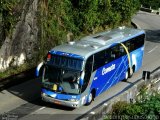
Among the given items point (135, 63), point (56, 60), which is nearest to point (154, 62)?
point (135, 63)

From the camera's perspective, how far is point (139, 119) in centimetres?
1498

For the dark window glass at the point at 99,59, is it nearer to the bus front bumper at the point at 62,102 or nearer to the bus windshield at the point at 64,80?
the bus windshield at the point at 64,80

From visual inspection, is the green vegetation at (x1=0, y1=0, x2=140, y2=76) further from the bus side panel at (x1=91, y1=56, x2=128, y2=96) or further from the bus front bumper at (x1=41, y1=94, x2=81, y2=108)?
the bus front bumper at (x1=41, y1=94, x2=81, y2=108)

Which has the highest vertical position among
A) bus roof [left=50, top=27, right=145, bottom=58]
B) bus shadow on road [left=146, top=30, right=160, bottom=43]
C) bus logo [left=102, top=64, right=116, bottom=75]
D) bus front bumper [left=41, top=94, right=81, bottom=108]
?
bus roof [left=50, top=27, right=145, bottom=58]

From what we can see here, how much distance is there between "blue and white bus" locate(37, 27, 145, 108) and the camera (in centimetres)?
2144

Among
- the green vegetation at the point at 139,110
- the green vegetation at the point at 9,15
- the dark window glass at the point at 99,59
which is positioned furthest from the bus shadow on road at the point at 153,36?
the green vegetation at the point at 139,110

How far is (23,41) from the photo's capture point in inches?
1128

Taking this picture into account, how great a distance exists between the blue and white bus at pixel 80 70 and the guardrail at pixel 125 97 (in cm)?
212

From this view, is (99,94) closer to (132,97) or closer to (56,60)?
(56,60)

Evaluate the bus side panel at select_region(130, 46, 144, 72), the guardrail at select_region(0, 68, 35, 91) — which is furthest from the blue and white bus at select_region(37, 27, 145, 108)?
the guardrail at select_region(0, 68, 35, 91)

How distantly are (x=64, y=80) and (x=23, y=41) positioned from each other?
8019 millimetres

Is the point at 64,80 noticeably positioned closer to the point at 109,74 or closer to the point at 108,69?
the point at 108,69

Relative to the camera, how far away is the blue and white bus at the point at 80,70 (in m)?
21.4

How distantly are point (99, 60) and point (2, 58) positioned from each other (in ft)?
23.8
